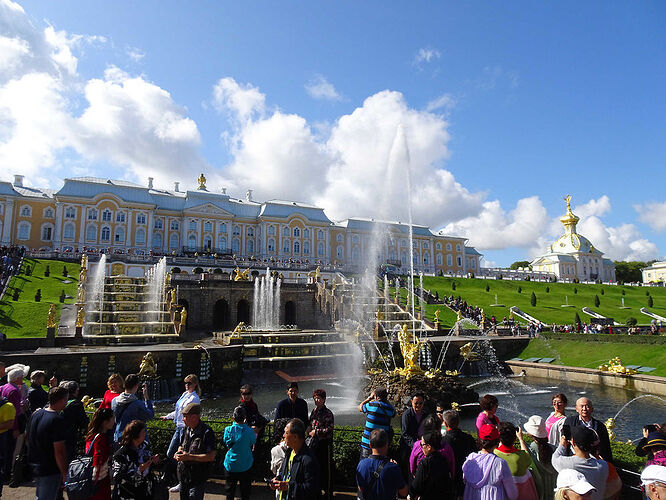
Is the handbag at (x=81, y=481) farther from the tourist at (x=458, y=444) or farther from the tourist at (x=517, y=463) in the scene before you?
the tourist at (x=517, y=463)

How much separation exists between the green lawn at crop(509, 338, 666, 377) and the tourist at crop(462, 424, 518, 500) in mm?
19683

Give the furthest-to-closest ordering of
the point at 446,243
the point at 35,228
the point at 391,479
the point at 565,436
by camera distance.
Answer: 1. the point at 446,243
2. the point at 35,228
3. the point at 565,436
4. the point at 391,479

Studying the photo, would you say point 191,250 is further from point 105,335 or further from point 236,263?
point 105,335

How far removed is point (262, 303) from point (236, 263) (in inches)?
636

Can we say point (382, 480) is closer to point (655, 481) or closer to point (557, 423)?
point (655, 481)

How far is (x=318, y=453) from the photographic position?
223 inches

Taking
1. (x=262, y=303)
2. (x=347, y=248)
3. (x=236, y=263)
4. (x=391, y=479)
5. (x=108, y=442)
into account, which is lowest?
(x=391, y=479)

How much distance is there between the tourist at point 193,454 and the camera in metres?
4.68

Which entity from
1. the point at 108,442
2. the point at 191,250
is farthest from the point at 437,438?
the point at 191,250

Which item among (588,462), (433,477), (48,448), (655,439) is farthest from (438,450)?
(48,448)

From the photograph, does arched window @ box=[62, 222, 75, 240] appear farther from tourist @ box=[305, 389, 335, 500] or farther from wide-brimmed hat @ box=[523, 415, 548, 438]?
wide-brimmed hat @ box=[523, 415, 548, 438]

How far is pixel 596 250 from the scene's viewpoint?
302 ft

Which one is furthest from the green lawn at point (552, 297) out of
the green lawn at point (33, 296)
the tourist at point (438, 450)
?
the tourist at point (438, 450)

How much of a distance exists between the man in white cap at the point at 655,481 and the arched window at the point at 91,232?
61477mm
